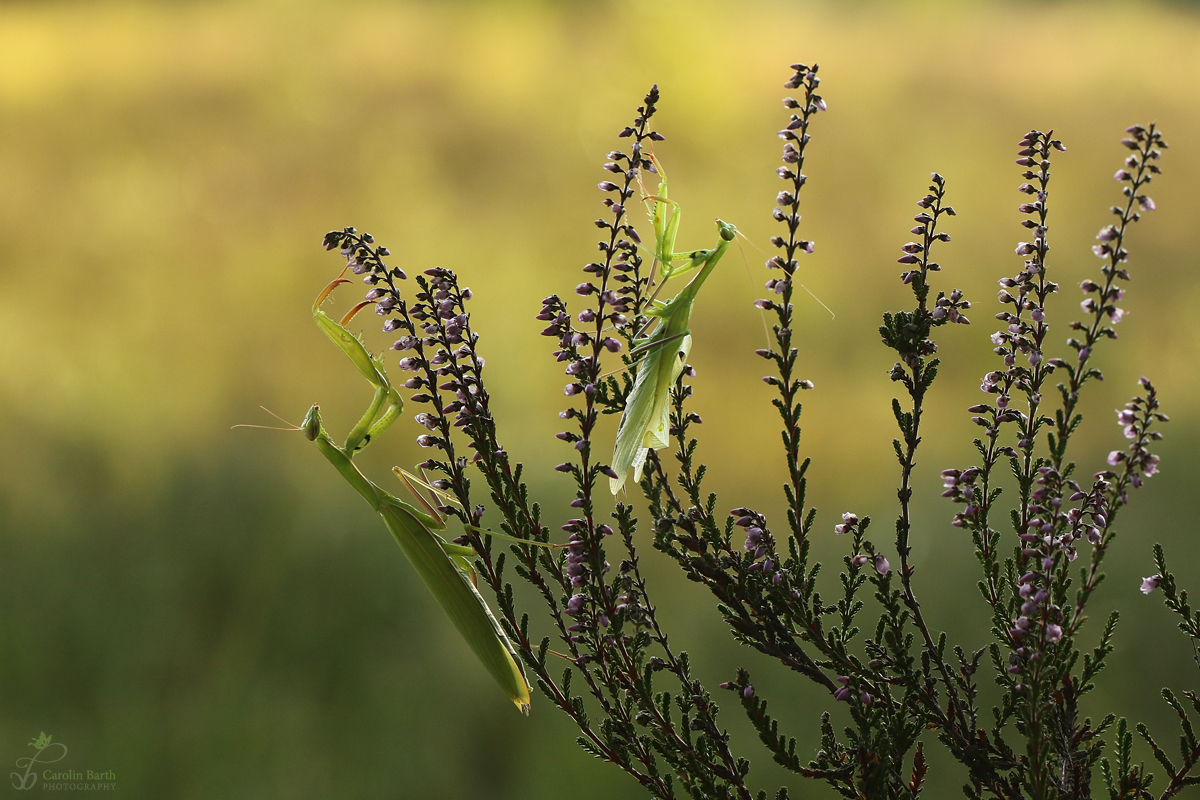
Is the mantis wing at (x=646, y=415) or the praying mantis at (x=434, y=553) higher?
the mantis wing at (x=646, y=415)

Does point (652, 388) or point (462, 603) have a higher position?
point (652, 388)

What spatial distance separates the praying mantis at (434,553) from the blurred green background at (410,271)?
90cm

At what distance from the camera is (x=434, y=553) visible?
70 cm

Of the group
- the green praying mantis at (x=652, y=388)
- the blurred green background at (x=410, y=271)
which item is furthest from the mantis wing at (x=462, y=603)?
the blurred green background at (x=410, y=271)

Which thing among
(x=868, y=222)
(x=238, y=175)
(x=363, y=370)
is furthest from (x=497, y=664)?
(x=238, y=175)

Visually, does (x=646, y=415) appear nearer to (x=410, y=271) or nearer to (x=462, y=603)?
(x=462, y=603)
